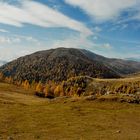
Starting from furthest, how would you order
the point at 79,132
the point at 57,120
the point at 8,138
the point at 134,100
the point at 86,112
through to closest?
the point at 134,100, the point at 86,112, the point at 57,120, the point at 79,132, the point at 8,138

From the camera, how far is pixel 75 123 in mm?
47750

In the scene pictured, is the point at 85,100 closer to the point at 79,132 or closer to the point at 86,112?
the point at 86,112

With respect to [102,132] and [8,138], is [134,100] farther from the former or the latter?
[8,138]

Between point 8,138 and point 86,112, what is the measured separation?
27.3m

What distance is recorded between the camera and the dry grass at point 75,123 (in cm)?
3838

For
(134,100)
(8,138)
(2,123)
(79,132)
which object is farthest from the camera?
(134,100)

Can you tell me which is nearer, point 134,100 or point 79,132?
point 79,132

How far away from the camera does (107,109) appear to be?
215ft

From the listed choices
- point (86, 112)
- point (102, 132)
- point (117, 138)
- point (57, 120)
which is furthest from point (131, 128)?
point (86, 112)

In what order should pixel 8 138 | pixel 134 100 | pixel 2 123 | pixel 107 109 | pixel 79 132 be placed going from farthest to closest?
1. pixel 134 100
2. pixel 107 109
3. pixel 2 123
4. pixel 79 132
5. pixel 8 138

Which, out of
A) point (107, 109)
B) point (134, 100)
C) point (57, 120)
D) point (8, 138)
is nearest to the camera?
point (8, 138)

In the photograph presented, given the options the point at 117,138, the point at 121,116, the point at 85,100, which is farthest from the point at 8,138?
the point at 85,100

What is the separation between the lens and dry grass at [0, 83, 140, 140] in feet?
126

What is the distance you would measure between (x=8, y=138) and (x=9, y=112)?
21.8 meters
